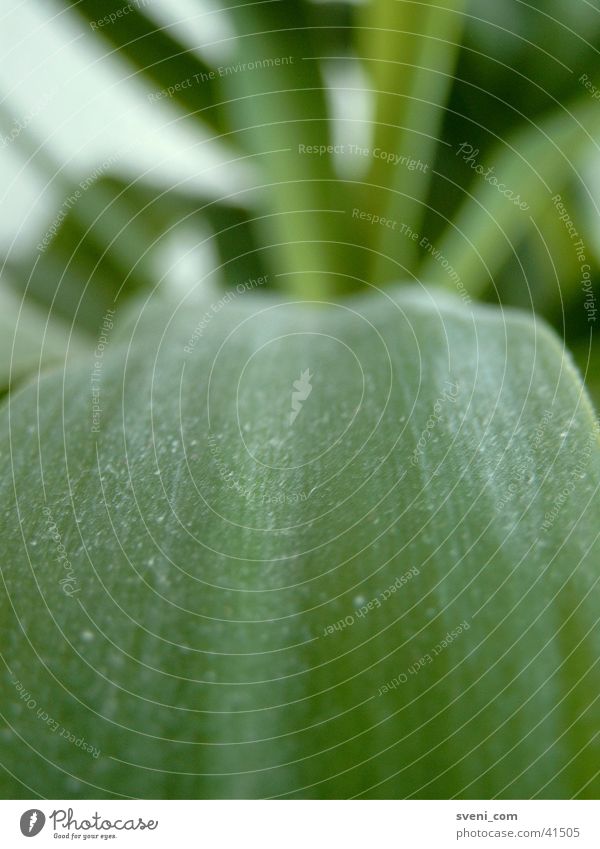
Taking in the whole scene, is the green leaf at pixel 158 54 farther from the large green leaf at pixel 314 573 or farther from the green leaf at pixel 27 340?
the large green leaf at pixel 314 573

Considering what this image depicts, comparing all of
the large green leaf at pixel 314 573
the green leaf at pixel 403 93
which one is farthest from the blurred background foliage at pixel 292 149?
the large green leaf at pixel 314 573

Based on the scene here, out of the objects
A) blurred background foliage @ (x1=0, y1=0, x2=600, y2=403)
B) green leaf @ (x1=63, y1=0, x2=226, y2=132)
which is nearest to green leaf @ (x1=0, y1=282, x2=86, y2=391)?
blurred background foliage @ (x1=0, y1=0, x2=600, y2=403)

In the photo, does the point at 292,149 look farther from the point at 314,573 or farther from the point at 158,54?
the point at 314,573

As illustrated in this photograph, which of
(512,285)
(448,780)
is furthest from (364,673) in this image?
(512,285)

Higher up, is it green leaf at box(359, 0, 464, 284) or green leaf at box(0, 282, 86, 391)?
green leaf at box(359, 0, 464, 284)
